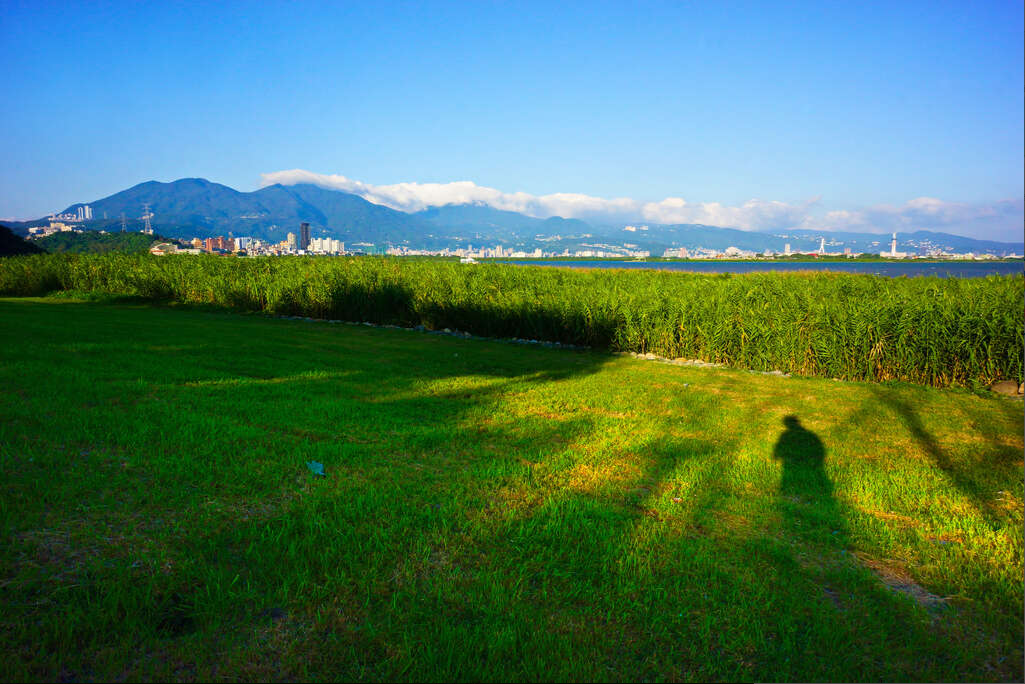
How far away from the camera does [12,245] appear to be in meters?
49.8

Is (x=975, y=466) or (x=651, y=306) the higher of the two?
(x=651, y=306)

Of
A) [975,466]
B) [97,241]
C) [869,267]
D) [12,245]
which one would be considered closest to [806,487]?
A: [975,466]

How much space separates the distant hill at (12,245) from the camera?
4800 centimetres

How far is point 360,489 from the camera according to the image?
200 inches

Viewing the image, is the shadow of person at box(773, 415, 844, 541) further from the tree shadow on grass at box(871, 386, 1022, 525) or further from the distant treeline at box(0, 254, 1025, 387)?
the distant treeline at box(0, 254, 1025, 387)

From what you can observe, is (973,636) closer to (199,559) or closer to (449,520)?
(449,520)

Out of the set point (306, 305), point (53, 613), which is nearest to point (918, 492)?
point (53, 613)

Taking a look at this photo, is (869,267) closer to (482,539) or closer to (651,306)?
(651,306)

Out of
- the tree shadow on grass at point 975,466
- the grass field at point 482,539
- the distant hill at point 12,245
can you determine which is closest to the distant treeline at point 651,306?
the tree shadow on grass at point 975,466

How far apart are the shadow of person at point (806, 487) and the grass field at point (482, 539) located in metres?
0.03

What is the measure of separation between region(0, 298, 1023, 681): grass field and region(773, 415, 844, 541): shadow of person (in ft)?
0.11

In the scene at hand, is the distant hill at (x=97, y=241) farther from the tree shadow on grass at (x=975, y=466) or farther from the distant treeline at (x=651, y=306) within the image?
the tree shadow on grass at (x=975, y=466)

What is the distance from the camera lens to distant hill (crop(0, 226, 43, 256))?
157 ft

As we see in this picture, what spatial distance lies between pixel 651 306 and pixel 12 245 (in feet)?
187
